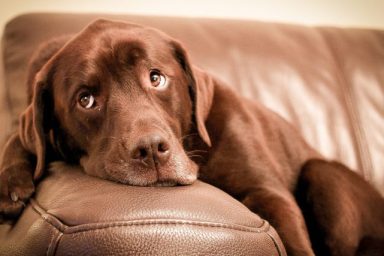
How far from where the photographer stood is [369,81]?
2.39 meters

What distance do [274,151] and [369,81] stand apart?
2.77 ft

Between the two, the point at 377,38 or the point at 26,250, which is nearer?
the point at 26,250

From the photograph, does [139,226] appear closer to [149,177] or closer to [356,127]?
[149,177]

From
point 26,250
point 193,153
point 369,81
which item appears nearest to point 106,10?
point 193,153

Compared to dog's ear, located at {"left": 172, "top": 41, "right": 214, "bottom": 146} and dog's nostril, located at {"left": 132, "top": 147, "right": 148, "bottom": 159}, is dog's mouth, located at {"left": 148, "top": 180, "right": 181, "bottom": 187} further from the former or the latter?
dog's ear, located at {"left": 172, "top": 41, "right": 214, "bottom": 146}

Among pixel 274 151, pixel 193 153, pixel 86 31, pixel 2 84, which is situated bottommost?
pixel 274 151

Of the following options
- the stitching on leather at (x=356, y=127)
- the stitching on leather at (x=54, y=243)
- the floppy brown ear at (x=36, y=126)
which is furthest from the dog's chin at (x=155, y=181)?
the stitching on leather at (x=356, y=127)

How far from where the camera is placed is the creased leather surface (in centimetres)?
221

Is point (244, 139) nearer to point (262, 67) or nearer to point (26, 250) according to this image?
point (262, 67)

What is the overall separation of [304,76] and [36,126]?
140 cm

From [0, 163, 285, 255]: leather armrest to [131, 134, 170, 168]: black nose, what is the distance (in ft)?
0.75

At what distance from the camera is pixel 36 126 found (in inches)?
55.2

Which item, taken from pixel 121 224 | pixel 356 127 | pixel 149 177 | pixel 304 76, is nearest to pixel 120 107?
pixel 149 177

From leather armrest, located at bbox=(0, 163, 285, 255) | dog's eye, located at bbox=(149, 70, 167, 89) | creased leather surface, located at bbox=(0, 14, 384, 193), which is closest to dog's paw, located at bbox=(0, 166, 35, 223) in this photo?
leather armrest, located at bbox=(0, 163, 285, 255)
